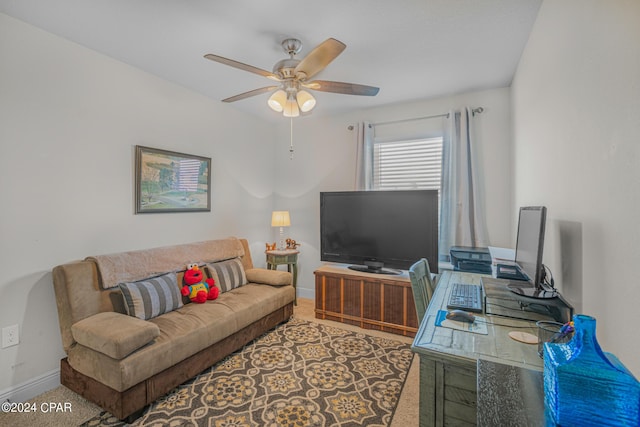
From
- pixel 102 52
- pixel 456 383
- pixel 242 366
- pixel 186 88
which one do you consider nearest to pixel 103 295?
pixel 242 366

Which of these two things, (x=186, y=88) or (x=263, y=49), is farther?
(x=186, y=88)

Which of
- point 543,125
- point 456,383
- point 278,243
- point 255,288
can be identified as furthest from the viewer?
point 278,243

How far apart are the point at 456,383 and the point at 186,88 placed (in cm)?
351

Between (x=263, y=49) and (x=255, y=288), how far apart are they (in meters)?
2.30

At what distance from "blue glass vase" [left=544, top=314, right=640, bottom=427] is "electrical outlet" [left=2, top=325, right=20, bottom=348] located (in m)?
3.01

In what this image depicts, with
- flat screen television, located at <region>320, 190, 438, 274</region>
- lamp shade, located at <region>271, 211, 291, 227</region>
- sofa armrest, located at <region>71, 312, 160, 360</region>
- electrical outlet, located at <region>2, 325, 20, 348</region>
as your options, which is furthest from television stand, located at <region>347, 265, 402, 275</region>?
electrical outlet, located at <region>2, 325, 20, 348</region>

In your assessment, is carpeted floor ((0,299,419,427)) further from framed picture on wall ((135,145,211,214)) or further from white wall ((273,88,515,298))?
white wall ((273,88,515,298))

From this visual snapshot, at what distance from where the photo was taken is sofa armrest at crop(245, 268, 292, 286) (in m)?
3.27

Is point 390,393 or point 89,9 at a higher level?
point 89,9

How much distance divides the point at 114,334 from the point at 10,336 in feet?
2.88

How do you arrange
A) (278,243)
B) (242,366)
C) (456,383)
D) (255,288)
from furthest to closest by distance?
(278,243) < (255,288) < (242,366) < (456,383)

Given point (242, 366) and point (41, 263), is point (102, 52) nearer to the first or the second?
point (41, 263)

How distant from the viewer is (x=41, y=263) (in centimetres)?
216

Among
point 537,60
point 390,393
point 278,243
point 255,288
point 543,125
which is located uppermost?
point 537,60
